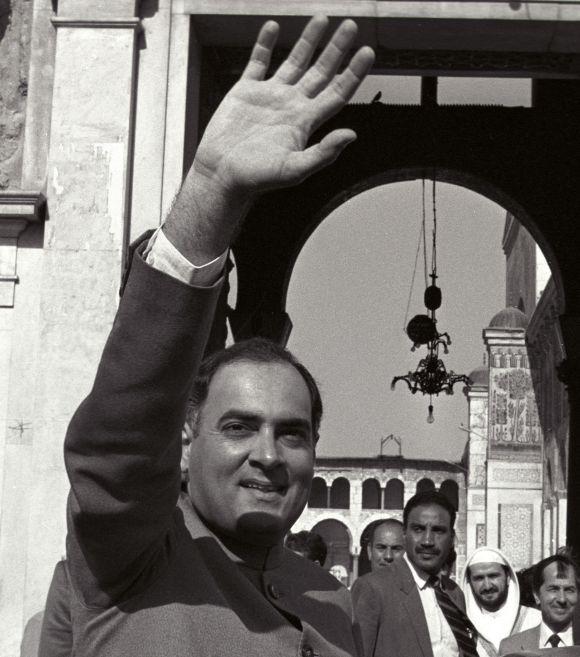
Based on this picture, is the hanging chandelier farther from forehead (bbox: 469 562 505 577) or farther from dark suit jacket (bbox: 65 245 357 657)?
dark suit jacket (bbox: 65 245 357 657)

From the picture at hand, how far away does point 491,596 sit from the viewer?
7.91m

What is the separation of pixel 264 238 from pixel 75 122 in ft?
30.5

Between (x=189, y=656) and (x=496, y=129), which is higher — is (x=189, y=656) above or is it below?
below

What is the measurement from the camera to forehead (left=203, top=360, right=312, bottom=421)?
2086 mm

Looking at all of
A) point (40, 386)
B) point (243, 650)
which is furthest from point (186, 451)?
point (40, 386)

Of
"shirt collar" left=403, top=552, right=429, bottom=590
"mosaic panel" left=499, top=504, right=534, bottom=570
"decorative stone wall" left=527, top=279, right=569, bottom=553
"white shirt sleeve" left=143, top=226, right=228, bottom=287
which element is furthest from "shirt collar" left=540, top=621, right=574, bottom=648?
"mosaic panel" left=499, top=504, right=534, bottom=570

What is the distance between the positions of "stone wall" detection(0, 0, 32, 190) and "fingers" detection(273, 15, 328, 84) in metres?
6.30

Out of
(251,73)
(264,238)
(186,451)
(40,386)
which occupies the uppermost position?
(264,238)

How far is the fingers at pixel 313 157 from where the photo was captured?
1.79 metres

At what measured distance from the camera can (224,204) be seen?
1.82 metres

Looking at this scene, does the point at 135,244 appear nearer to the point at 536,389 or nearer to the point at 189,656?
the point at 189,656

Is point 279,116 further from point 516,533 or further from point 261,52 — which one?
point 516,533

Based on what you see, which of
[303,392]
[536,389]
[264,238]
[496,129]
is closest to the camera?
[303,392]

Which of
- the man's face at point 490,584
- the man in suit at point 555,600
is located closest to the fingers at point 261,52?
the man in suit at point 555,600
